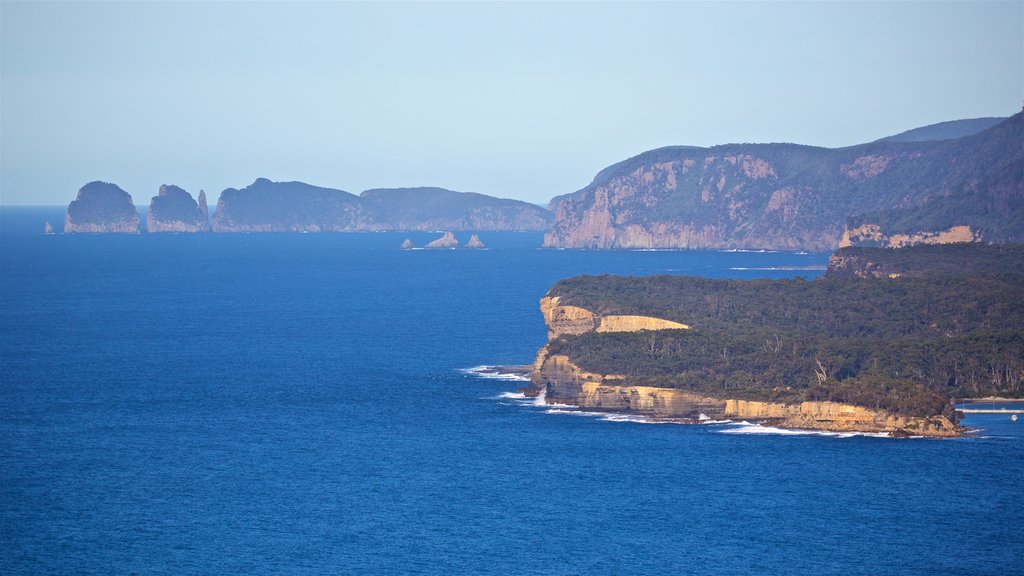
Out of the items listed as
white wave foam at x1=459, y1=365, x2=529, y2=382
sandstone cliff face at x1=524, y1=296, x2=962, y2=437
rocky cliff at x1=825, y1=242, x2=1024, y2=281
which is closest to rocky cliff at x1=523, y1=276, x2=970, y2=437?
sandstone cliff face at x1=524, y1=296, x2=962, y2=437

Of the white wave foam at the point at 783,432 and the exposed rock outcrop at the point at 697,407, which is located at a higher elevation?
the exposed rock outcrop at the point at 697,407

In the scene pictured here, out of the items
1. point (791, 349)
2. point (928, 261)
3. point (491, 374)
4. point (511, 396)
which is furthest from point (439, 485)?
point (928, 261)

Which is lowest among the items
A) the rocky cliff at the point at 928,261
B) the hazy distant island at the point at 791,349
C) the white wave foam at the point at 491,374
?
the white wave foam at the point at 491,374

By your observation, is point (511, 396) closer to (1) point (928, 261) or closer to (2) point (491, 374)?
(2) point (491, 374)

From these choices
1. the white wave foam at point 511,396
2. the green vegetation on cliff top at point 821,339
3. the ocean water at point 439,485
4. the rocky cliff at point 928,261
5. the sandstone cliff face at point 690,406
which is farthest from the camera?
the rocky cliff at point 928,261

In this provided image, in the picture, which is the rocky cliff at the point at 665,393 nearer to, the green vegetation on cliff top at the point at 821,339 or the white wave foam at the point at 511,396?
the green vegetation on cliff top at the point at 821,339

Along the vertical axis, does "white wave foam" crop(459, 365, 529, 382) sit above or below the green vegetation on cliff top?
below

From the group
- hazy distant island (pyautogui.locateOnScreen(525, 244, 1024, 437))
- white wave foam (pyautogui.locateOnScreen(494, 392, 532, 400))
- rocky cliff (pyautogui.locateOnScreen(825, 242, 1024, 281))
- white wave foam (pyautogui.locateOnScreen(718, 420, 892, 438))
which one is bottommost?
white wave foam (pyautogui.locateOnScreen(718, 420, 892, 438))

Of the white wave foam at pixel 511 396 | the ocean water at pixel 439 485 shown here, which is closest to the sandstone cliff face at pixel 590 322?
the ocean water at pixel 439 485

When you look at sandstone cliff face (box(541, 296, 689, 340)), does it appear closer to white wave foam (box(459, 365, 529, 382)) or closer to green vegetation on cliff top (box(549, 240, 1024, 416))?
green vegetation on cliff top (box(549, 240, 1024, 416))

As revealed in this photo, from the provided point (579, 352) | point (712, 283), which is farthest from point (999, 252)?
point (579, 352)
